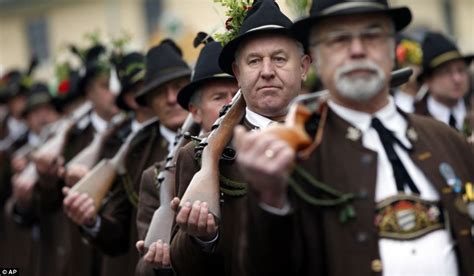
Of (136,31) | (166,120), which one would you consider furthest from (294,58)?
(136,31)

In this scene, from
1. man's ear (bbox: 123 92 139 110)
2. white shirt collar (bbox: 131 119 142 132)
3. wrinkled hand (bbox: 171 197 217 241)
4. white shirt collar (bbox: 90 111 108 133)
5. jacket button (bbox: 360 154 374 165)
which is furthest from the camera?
white shirt collar (bbox: 90 111 108 133)

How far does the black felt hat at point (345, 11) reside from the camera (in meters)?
4.67

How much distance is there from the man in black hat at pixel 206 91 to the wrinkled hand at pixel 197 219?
1.26 metres

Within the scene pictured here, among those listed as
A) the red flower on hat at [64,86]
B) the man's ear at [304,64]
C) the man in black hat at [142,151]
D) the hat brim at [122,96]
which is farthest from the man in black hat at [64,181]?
the man's ear at [304,64]

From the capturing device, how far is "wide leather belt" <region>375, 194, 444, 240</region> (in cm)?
459

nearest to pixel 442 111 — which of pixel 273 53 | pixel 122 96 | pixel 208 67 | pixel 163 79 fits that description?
pixel 122 96

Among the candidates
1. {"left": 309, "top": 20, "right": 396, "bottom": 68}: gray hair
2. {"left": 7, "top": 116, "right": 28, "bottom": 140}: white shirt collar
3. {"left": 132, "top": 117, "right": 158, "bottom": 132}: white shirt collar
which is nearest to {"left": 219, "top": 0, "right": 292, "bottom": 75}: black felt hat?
{"left": 309, "top": 20, "right": 396, "bottom": 68}: gray hair

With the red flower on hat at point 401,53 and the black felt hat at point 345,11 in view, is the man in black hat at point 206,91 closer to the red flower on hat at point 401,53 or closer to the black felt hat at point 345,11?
the black felt hat at point 345,11

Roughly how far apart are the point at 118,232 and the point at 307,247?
3.79m

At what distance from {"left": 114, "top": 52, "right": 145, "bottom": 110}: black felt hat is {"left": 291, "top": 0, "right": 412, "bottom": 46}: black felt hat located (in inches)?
176

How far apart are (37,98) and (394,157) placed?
1036cm

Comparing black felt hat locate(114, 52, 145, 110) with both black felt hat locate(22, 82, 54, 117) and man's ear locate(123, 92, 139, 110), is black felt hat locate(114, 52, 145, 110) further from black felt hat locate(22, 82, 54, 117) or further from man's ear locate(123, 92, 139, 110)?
black felt hat locate(22, 82, 54, 117)

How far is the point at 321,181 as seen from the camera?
4637 millimetres

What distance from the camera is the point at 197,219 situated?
5.68 m
